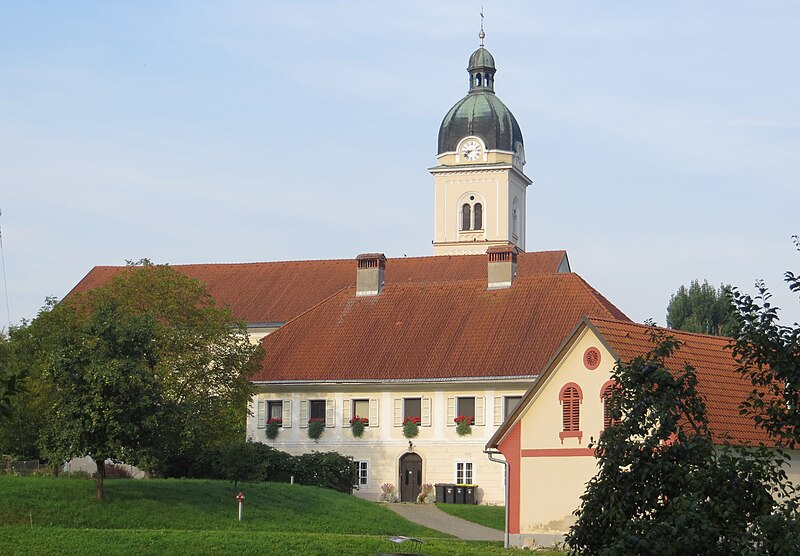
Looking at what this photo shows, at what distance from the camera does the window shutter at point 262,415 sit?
2368 inches

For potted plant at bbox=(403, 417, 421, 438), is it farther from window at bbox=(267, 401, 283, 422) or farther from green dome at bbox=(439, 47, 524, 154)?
green dome at bbox=(439, 47, 524, 154)

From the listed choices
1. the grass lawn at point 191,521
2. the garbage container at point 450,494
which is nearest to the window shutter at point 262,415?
the garbage container at point 450,494

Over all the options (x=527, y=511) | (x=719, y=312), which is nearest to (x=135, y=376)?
(x=527, y=511)

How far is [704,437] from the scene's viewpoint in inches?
625

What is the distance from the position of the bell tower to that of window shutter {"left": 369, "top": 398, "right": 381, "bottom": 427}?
5380 centimetres

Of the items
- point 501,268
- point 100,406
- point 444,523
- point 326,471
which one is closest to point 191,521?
point 100,406

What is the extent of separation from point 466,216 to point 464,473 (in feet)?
194

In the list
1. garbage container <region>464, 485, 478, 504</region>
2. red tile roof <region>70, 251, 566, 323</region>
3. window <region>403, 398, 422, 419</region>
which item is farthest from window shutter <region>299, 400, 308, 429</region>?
red tile roof <region>70, 251, 566, 323</region>

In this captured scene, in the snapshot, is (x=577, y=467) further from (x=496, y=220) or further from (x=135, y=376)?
(x=496, y=220)

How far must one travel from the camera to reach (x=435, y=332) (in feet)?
197

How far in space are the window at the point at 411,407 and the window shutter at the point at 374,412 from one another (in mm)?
→ 1131

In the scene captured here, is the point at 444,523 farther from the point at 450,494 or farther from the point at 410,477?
the point at 410,477

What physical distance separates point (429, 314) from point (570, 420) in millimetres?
24781

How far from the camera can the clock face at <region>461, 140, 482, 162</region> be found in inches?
4503
